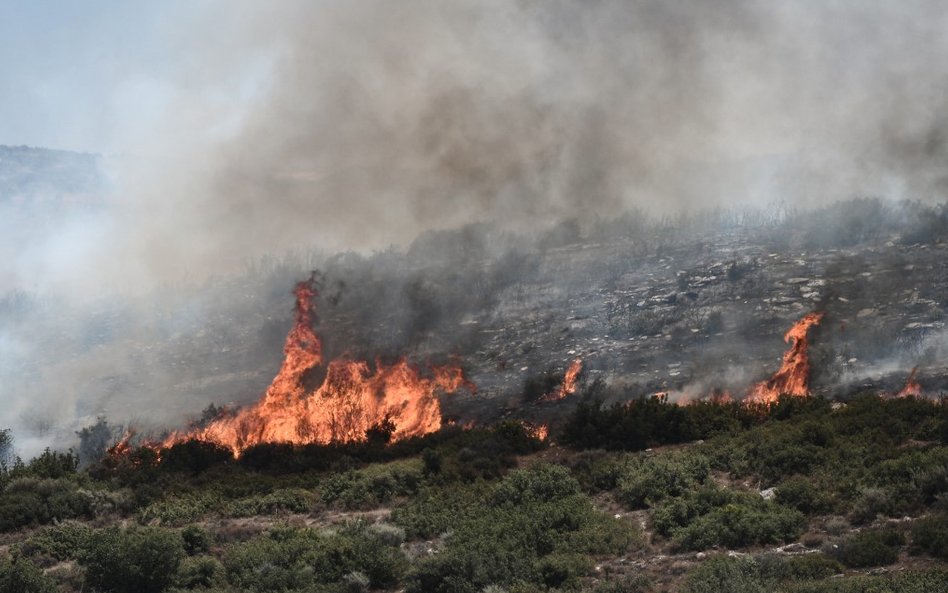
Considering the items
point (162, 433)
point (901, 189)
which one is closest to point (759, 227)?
point (901, 189)

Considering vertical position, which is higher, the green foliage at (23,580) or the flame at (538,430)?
the flame at (538,430)

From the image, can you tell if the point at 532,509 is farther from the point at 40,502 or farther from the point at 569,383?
the point at 40,502

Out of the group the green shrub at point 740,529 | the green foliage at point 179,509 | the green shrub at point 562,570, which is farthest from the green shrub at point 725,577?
the green foliage at point 179,509

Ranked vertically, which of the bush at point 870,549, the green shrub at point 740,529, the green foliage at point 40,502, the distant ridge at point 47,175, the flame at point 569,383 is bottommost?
the bush at point 870,549

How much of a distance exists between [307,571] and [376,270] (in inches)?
791

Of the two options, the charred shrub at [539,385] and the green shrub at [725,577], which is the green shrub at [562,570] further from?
the charred shrub at [539,385]

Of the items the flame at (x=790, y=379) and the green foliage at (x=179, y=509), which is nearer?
the green foliage at (x=179, y=509)

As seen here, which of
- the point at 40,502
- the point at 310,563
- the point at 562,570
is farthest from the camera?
the point at 40,502

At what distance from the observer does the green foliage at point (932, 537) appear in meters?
18.3

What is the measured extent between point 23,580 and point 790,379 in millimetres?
20021

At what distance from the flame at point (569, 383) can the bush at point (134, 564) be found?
44.2 ft

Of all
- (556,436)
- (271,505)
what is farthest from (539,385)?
(271,505)

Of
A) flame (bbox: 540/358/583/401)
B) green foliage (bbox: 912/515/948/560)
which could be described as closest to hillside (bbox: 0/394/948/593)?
green foliage (bbox: 912/515/948/560)

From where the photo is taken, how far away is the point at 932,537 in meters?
18.6
